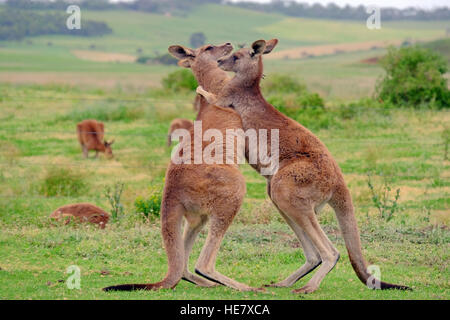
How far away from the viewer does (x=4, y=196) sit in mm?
11469

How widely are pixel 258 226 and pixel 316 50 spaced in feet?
227

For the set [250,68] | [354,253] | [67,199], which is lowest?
[67,199]

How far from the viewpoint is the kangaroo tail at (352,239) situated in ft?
19.9

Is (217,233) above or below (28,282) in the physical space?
above

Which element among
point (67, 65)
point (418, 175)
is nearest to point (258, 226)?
point (418, 175)

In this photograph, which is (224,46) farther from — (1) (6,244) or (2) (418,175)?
(2) (418,175)

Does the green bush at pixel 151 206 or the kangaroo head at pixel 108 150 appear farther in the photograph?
the kangaroo head at pixel 108 150

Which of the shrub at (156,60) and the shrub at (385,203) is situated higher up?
the shrub at (156,60)

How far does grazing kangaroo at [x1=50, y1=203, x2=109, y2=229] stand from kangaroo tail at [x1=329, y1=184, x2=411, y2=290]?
14.4 ft

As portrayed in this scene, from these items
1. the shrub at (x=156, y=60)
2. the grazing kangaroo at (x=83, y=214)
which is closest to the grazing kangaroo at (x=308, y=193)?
the grazing kangaroo at (x=83, y=214)

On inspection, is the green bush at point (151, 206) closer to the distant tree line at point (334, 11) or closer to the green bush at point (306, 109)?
the green bush at point (306, 109)

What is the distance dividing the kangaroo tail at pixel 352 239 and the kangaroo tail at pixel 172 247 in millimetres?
1495

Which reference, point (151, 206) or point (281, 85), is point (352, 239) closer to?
point (151, 206)

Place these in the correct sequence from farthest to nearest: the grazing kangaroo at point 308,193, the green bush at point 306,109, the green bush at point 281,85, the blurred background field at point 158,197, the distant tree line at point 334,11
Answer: the distant tree line at point 334,11 < the green bush at point 281,85 < the green bush at point 306,109 < the blurred background field at point 158,197 < the grazing kangaroo at point 308,193
